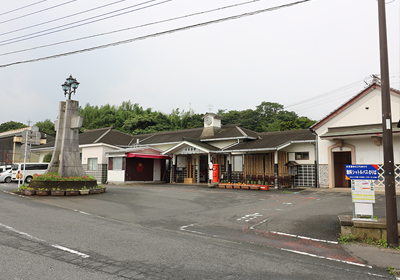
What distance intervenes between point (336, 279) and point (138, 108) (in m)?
55.8

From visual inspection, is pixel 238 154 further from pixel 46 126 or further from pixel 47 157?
pixel 46 126

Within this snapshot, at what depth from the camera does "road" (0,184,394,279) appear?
468 centimetres

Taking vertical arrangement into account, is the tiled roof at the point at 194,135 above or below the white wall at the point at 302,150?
above

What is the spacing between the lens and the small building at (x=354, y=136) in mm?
16578

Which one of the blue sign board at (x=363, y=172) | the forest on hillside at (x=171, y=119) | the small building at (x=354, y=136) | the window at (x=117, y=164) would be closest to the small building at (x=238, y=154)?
the window at (x=117, y=164)

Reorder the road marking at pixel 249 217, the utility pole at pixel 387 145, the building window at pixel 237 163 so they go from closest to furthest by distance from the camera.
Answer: the utility pole at pixel 387 145 → the road marking at pixel 249 217 → the building window at pixel 237 163

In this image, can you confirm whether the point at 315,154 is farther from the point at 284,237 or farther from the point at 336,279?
the point at 336,279

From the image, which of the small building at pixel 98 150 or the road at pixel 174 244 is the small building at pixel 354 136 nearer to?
the road at pixel 174 244

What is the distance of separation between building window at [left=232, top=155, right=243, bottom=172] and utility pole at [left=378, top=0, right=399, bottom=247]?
16678 millimetres

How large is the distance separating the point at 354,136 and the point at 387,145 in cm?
1125

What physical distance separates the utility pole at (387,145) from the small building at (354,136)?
10.5 meters

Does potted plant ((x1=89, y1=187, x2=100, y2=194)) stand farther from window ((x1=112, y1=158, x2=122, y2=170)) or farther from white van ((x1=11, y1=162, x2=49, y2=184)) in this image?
white van ((x1=11, y1=162, x2=49, y2=184))

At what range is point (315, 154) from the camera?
19641 millimetres

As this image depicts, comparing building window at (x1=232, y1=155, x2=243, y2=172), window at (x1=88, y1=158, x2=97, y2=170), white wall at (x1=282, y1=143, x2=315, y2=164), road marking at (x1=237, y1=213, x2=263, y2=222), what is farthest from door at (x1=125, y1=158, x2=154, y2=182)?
road marking at (x1=237, y1=213, x2=263, y2=222)
